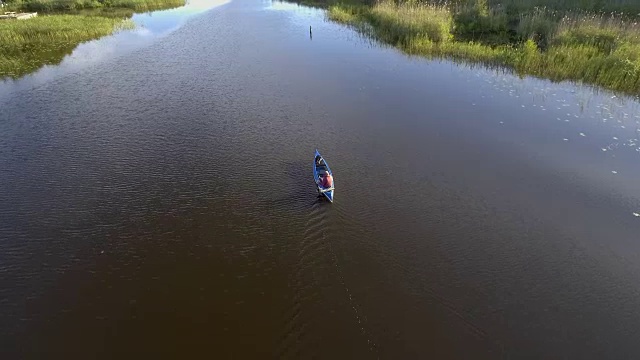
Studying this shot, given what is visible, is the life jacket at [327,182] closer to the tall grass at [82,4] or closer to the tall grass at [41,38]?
the tall grass at [41,38]

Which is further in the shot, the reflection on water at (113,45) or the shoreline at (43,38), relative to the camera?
the shoreline at (43,38)

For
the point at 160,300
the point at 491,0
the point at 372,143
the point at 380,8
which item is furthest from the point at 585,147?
the point at 380,8

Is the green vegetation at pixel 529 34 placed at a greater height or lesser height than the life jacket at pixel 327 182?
greater

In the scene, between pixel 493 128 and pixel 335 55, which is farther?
pixel 335 55

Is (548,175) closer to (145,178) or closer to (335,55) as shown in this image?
(145,178)

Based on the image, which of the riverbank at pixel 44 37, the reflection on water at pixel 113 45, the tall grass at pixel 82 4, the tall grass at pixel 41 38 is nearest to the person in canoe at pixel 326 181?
the reflection on water at pixel 113 45

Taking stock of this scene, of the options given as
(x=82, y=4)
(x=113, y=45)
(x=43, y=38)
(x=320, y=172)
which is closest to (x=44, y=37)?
(x=43, y=38)
